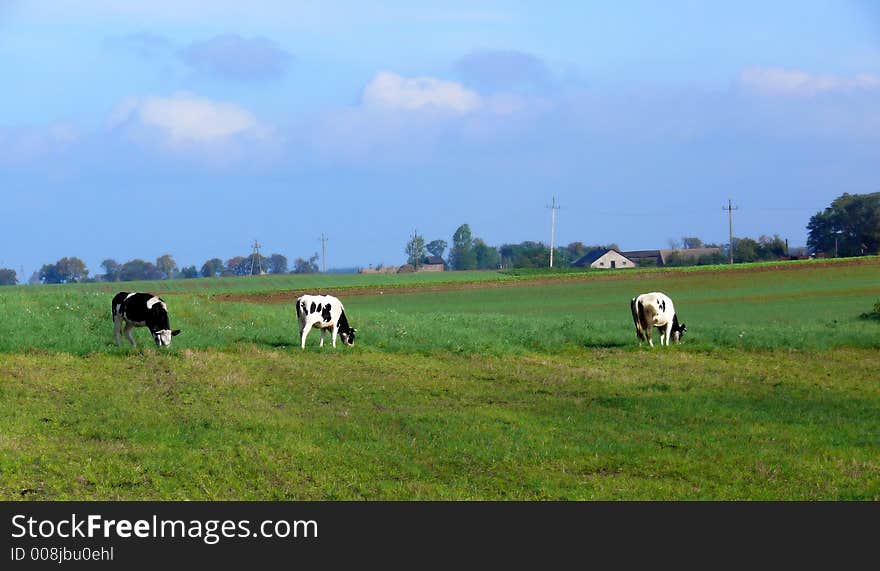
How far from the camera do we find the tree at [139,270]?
527 feet

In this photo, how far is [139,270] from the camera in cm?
16175

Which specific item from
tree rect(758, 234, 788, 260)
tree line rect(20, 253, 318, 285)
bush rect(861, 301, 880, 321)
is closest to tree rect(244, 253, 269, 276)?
tree line rect(20, 253, 318, 285)

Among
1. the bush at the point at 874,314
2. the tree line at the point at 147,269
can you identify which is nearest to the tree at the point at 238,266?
the tree line at the point at 147,269

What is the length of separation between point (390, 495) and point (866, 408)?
11.5 metres

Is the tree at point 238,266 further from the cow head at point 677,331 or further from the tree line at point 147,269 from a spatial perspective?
the cow head at point 677,331

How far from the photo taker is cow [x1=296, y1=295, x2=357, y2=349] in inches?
1180

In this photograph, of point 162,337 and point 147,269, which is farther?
point 147,269

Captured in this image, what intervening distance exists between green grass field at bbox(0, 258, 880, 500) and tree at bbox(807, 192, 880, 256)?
3649 inches

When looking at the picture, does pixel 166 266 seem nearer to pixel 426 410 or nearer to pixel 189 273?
pixel 189 273

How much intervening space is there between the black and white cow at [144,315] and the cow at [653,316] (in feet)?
46.1

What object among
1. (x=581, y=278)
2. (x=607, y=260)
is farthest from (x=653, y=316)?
(x=607, y=260)

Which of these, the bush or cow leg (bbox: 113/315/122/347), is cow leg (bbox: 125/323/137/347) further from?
the bush

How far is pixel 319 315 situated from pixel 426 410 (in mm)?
11807
